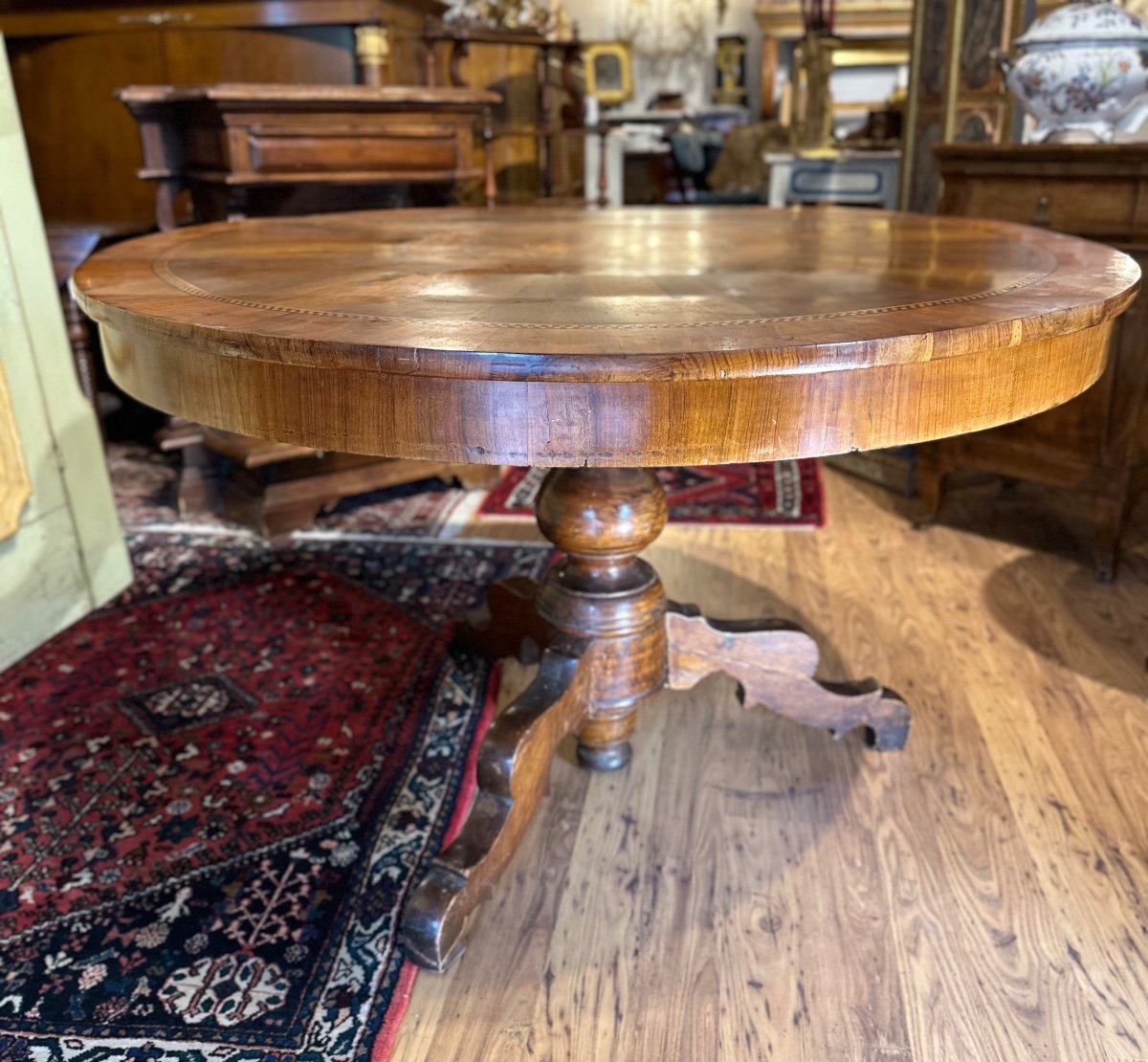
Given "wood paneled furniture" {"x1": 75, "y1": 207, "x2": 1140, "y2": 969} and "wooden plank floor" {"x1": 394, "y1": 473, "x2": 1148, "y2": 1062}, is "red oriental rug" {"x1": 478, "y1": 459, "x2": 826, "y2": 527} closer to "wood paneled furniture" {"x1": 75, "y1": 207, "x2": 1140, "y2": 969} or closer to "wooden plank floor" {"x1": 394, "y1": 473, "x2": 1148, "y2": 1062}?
"wooden plank floor" {"x1": 394, "y1": 473, "x2": 1148, "y2": 1062}

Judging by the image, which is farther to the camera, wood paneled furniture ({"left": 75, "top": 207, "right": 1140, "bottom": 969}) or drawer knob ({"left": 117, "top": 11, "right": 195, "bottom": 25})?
drawer knob ({"left": 117, "top": 11, "right": 195, "bottom": 25})

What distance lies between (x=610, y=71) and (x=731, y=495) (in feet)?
34.1

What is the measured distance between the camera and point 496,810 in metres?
1.24

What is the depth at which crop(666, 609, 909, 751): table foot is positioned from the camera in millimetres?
1514

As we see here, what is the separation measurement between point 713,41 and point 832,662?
1146 centimetres

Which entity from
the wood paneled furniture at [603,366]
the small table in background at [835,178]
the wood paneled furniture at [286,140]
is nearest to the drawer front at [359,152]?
the wood paneled furniture at [286,140]

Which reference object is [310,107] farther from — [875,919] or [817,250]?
[875,919]

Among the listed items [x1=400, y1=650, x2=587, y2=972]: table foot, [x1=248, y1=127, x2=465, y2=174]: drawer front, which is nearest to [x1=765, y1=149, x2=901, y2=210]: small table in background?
[x1=248, y1=127, x2=465, y2=174]: drawer front

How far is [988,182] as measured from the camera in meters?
2.29

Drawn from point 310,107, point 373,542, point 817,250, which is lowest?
point 373,542

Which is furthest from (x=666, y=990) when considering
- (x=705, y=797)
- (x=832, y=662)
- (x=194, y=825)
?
(x=832, y=662)

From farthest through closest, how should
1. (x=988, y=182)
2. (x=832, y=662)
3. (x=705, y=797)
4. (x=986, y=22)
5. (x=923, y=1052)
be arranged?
(x=986, y=22) < (x=988, y=182) < (x=832, y=662) < (x=705, y=797) < (x=923, y=1052)

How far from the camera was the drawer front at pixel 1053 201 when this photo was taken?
6.86 feet

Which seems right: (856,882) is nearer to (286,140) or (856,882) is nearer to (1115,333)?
(1115,333)
